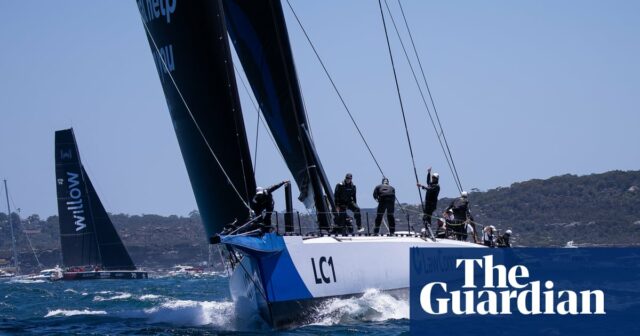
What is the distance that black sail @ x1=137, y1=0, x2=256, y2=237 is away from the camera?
61.2 ft

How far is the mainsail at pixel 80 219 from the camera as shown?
188ft

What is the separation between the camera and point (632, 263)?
54.4 m

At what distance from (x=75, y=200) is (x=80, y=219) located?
1.04 m

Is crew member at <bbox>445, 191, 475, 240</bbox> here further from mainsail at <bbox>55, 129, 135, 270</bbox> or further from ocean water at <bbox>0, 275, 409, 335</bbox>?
mainsail at <bbox>55, 129, 135, 270</bbox>

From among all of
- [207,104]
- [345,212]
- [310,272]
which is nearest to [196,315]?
[345,212]

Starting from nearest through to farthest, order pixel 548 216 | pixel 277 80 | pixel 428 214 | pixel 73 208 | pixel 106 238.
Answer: pixel 277 80 → pixel 428 214 → pixel 73 208 → pixel 106 238 → pixel 548 216

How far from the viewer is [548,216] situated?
85.9 meters

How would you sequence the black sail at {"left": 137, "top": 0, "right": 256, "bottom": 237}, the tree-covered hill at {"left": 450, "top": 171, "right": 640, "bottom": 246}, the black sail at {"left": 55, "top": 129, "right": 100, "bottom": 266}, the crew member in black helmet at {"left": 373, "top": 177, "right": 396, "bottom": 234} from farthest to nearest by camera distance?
the tree-covered hill at {"left": 450, "top": 171, "right": 640, "bottom": 246}
the black sail at {"left": 55, "top": 129, "right": 100, "bottom": 266}
the crew member in black helmet at {"left": 373, "top": 177, "right": 396, "bottom": 234}
the black sail at {"left": 137, "top": 0, "right": 256, "bottom": 237}

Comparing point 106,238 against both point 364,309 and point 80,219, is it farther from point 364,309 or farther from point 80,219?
point 364,309

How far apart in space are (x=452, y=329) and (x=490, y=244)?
668 centimetres

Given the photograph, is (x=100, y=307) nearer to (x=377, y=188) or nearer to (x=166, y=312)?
(x=166, y=312)

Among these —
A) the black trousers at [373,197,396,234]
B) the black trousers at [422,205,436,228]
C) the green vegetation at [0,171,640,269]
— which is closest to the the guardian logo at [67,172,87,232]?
the green vegetation at [0,171,640,269]

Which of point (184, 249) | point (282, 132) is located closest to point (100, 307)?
point (282, 132)

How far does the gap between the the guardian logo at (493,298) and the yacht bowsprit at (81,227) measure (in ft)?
121
